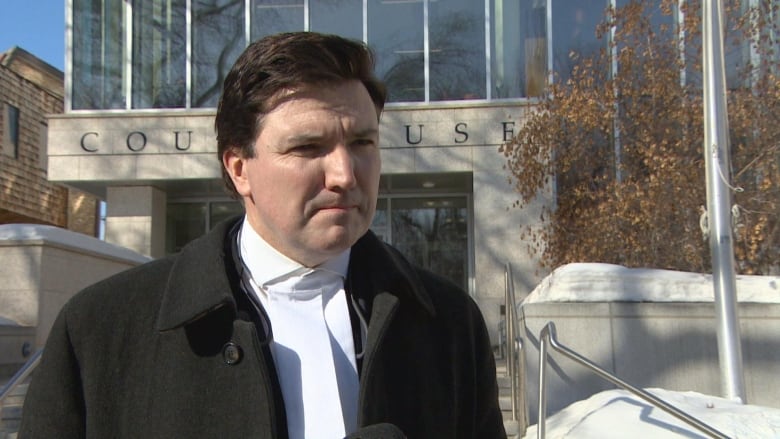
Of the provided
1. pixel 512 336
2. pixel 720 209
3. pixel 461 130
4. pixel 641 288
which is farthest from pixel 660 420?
pixel 461 130

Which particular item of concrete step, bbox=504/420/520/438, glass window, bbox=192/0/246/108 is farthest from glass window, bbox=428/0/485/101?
concrete step, bbox=504/420/520/438

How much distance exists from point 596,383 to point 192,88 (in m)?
A: 10.4

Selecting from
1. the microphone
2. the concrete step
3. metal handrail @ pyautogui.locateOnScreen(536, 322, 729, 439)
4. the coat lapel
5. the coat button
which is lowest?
the concrete step

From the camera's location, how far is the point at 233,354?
1.45 m

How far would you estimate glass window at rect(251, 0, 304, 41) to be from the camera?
14.4 m

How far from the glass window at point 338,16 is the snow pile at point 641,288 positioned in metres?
8.53

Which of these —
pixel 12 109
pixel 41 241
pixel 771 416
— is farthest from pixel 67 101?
pixel 771 416

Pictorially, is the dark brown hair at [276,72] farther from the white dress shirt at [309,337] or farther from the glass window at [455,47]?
the glass window at [455,47]

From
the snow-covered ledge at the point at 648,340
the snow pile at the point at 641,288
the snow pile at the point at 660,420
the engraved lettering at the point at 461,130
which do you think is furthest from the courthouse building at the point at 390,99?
the snow pile at the point at 660,420

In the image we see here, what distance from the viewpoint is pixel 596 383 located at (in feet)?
21.6

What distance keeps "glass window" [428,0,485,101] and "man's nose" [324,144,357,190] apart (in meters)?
12.7

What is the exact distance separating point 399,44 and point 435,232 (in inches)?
147

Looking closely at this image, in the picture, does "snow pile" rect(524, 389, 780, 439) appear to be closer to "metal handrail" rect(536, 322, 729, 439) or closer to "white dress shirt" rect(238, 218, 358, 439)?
"metal handrail" rect(536, 322, 729, 439)

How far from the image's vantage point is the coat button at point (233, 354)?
4.75ft
